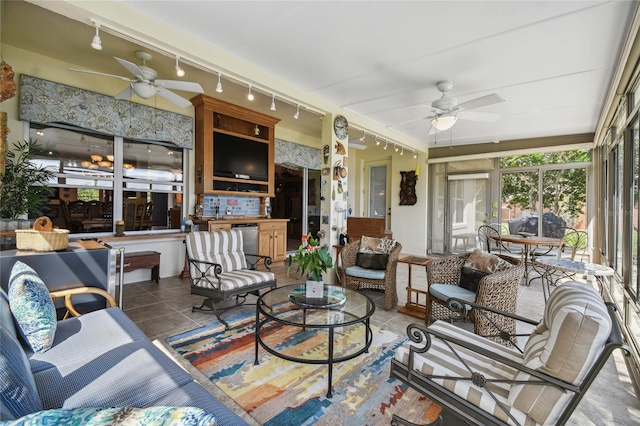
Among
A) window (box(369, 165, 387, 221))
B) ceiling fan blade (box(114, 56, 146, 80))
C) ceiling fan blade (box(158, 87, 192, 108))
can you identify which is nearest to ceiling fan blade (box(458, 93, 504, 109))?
ceiling fan blade (box(158, 87, 192, 108))

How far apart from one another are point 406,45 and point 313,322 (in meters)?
2.83

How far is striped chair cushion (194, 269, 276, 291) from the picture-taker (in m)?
3.05

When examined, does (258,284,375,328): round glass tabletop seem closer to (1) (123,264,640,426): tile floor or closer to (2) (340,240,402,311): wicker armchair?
(1) (123,264,640,426): tile floor

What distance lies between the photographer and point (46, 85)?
369 cm

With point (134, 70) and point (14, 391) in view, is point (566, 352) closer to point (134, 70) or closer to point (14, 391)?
point (14, 391)

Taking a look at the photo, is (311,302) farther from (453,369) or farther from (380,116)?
(380,116)

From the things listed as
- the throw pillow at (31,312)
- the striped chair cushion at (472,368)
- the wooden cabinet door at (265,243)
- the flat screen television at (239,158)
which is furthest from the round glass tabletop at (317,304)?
the flat screen television at (239,158)

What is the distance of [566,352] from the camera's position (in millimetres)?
1141

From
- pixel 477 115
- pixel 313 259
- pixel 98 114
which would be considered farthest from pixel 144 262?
pixel 477 115

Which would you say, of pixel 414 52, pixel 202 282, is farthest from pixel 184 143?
pixel 414 52

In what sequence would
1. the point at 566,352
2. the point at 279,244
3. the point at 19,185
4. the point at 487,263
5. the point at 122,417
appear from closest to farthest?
the point at 122,417
the point at 566,352
the point at 487,263
the point at 19,185
the point at 279,244

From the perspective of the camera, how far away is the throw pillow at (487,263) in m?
2.74

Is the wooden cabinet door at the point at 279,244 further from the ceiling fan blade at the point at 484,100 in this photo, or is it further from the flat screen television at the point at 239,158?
the ceiling fan blade at the point at 484,100

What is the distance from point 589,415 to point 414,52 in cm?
325
